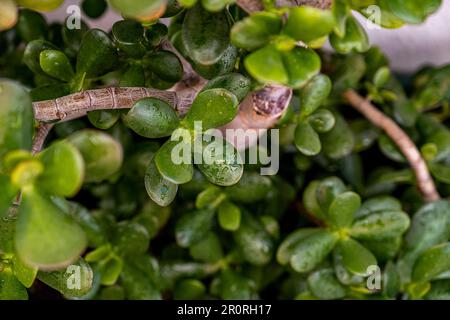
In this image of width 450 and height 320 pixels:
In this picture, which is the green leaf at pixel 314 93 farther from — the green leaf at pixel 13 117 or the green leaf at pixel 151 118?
the green leaf at pixel 13 117

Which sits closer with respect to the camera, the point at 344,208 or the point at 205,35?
the point at 205,35

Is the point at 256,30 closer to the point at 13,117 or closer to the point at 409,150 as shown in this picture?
the point at 13,117

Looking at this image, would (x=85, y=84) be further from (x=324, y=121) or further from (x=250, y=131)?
(x=324, y=121)

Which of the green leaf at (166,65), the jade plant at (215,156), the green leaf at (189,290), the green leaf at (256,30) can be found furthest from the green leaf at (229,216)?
the green leaf at (256,30)

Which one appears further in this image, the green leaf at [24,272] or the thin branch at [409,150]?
the thin branch at [409,150]

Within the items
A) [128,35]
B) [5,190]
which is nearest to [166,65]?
[128,35]

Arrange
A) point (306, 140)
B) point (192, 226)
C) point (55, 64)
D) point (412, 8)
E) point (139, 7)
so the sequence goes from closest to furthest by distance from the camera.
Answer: point (139, 7) < point (412, 8) < point (55, 64) < point (306, 140) < point (192, 226)

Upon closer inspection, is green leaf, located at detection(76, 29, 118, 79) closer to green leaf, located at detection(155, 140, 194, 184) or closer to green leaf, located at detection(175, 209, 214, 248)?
green leaf, located at detection(155, 140, 194, 184)

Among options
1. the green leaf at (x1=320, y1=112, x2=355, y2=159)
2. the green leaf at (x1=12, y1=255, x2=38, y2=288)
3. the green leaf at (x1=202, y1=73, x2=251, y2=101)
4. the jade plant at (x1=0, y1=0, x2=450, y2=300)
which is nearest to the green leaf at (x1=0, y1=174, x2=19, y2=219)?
the jade plant at (x1=0, y1=0, x2=450, y2=300)
